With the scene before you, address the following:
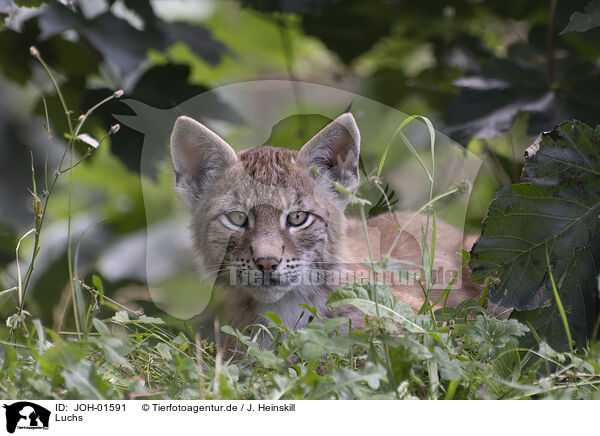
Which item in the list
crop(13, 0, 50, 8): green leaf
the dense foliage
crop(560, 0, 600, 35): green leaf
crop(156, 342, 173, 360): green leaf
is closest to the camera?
the dense foliage

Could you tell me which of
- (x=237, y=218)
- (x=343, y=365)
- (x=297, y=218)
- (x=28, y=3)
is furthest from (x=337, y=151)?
(x=28, y=3)

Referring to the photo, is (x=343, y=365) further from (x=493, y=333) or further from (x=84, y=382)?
(x=84, y=382)

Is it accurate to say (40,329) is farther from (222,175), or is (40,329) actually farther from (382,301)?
(382,301)

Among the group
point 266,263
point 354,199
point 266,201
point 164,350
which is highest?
point 354,199

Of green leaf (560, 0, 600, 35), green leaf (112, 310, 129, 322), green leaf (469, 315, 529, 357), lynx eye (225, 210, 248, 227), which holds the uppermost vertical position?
green leaf (560, 0, 600, 35)

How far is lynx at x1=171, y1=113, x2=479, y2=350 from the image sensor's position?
1.53 m

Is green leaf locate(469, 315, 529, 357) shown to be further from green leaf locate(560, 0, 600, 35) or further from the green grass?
green leaf locate(560, 0, 600, 35)

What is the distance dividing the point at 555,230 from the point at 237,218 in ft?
2.63

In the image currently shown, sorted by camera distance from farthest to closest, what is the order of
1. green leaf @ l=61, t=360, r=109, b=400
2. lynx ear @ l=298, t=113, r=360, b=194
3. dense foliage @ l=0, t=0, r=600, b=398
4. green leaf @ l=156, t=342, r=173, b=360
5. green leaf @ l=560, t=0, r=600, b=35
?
green leaf @ l=560, t=0, r=600, b=35 → lynx ear @ l=298, t=113, r=360, b=194 → green leaf @ l=156, t=342, r=173, b=360 → dense foliage @ l=0, t=0, r=600, b=398 → green leaf @ l=61, t=360, r=109, b=400

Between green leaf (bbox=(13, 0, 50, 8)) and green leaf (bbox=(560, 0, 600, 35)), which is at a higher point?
green leaf (bbox=(13, 0, 50, 8))

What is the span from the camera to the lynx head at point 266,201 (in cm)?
152

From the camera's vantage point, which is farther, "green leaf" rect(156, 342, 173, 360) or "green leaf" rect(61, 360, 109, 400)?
"green leaf" rect(156, 342, 173, 360)

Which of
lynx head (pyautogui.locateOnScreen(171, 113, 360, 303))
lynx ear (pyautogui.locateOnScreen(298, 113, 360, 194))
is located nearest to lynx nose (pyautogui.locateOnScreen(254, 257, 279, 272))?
lynx head (pyautogui.locateOnScreen(171, 113, 360, 303))

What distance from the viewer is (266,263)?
150cm
